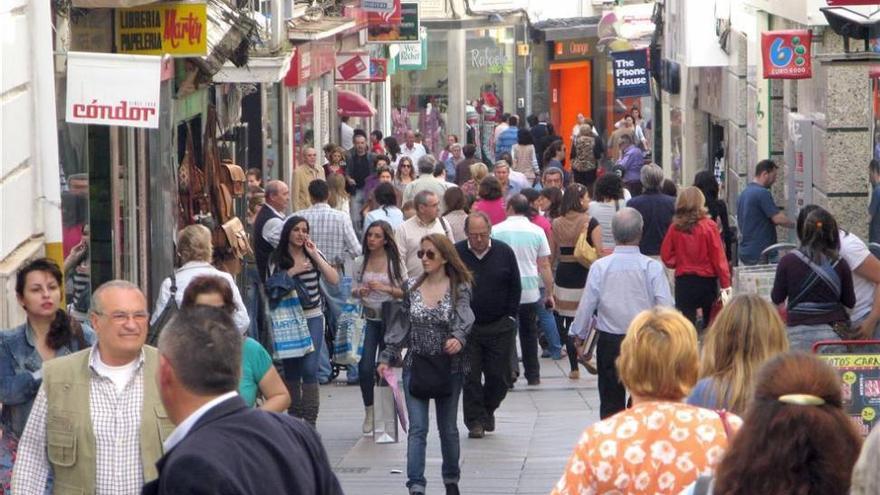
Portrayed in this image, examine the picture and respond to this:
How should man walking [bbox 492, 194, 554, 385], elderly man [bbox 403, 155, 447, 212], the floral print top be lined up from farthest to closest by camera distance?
elderly man [bbox 403, 155, 447, 212], man walking [bbox 492, 194, 554, 385], the floral print top

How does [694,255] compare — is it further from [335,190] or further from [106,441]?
[106,441]

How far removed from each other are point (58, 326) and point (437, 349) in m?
3.44

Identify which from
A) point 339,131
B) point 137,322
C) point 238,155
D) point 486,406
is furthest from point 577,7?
point 137,322

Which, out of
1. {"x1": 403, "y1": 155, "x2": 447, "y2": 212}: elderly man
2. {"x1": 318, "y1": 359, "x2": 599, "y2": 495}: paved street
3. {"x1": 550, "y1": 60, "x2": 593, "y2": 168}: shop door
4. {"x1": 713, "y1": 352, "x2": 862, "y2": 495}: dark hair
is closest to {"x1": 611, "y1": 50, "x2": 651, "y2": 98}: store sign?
{"x1": 403, "y1": 155, "x2": 447, "y2": 212}: elderly man

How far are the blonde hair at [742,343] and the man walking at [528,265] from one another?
28.3 ft

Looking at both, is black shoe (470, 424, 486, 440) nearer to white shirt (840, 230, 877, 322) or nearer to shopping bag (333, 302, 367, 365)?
shopping bag (333, 302, 367, 365)

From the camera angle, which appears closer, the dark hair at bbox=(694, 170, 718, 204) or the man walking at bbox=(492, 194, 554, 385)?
the man walking at bbox=(492, 194, 554, 385)

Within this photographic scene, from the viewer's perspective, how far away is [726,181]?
28125mm

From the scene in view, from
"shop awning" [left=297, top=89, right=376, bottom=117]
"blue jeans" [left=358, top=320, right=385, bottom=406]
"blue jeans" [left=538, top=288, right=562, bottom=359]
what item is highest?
"shop awning" [left=297, top=89, right=376, bottom=117]

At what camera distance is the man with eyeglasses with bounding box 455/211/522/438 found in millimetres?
12352

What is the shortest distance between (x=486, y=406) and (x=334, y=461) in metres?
1.38

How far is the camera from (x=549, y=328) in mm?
16781

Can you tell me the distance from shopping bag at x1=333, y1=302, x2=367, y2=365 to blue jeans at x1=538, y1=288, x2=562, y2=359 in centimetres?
280

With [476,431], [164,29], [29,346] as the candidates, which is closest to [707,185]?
[476,431]
